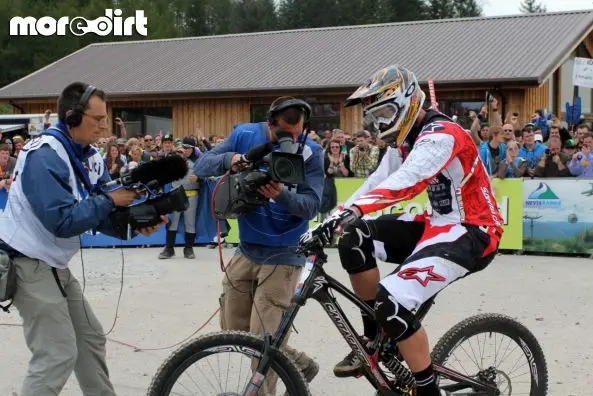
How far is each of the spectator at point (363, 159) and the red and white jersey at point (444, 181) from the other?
28.5ft

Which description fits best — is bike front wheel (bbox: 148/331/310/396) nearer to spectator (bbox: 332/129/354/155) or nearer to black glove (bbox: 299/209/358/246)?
black glove (bbox: 299/209/358/246)

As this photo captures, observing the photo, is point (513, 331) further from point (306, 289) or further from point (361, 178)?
point (361, 178)

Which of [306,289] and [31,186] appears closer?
[31,186]

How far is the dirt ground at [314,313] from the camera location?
5.63 meters

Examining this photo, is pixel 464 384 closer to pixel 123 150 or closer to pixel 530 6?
pixel 123 150

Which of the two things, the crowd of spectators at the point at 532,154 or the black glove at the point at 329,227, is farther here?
the crowd of spectators at the point at 532,154

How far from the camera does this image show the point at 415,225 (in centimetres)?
433

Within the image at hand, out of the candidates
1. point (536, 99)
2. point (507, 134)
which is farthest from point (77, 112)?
point (536, 99)

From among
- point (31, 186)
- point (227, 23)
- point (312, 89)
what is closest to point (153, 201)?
point (31, 186)

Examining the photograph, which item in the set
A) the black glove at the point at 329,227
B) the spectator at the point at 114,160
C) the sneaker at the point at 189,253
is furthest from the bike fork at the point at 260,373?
the spectator at the point at 114,160

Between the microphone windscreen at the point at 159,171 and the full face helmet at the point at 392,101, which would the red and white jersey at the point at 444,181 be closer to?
the full face helmet at the point at 392,101

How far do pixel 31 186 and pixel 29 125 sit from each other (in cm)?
2300

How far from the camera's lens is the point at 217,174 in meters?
4.59

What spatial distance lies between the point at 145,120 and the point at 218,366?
1043 inches
